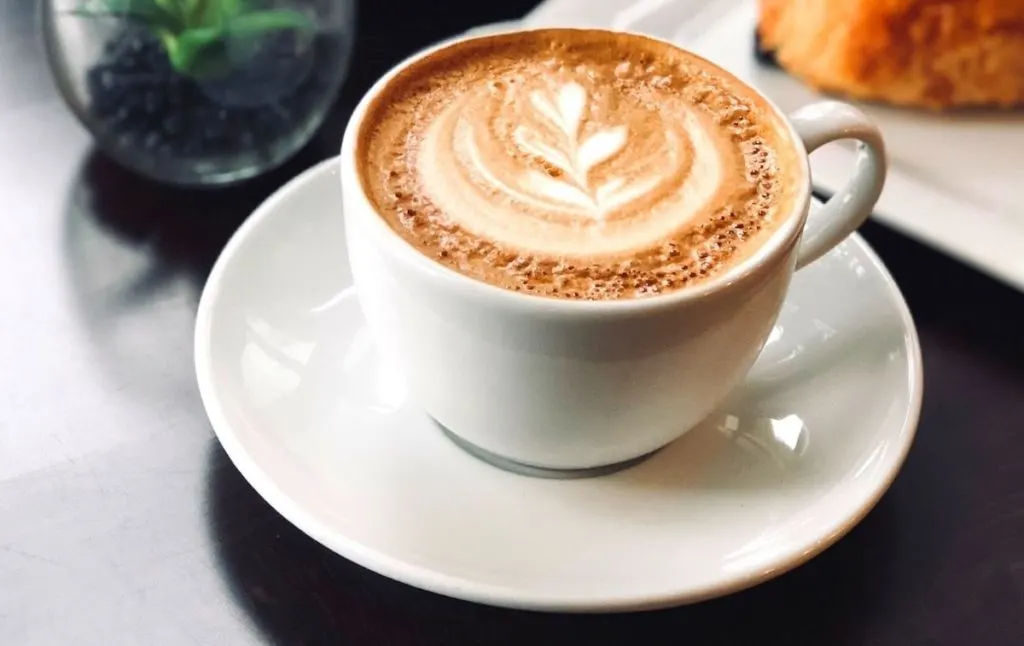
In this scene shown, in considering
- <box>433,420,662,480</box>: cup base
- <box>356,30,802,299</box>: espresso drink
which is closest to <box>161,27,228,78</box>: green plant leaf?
<box>356,30,802,299</box>: espresso drink

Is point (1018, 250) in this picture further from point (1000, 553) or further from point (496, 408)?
point (496, 408)

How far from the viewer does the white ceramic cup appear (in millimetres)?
546

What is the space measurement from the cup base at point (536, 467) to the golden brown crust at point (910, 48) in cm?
60

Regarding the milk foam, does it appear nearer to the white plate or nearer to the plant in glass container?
the white plate

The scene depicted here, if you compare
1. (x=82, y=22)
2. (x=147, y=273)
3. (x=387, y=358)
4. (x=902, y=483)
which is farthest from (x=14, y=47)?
(x=902, y=483)

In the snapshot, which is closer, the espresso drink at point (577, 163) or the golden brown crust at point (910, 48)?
the espresso drink at point (577, 163)

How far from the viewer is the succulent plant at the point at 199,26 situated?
2.77 ft

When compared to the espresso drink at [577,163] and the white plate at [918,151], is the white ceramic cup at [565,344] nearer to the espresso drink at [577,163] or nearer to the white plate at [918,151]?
the espresso drink at [577,163]

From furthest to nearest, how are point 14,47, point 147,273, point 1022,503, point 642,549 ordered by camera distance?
1. point 14,47
2. point 147,273
3. point 1022,503
4. point 642,549

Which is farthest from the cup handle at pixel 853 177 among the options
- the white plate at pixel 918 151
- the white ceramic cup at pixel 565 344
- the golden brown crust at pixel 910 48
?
the golden brown crust at pixel 910 48

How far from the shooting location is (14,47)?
3.58 feet

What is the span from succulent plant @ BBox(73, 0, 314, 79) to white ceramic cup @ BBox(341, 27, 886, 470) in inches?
10.3

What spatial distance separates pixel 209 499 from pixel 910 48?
0.83 metres

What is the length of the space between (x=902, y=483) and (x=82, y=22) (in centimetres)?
75
